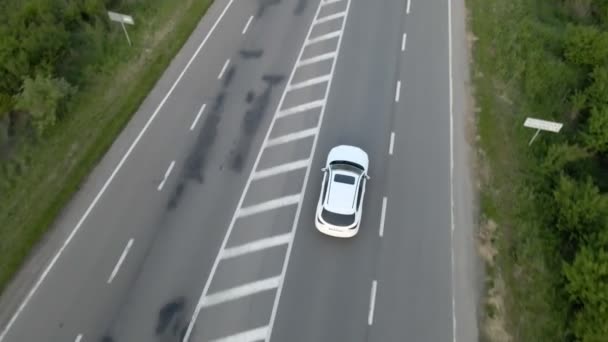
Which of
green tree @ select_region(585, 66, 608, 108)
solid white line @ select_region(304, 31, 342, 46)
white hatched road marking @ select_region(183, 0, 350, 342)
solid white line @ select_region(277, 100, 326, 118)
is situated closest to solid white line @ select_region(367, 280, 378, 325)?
white hatched road marking @ select_region(183, 0, 350, 342)

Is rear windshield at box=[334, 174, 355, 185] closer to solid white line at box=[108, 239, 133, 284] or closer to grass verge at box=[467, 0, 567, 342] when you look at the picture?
grass verge at box=[467, 0, 567, 342]

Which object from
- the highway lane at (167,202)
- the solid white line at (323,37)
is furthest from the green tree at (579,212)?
the solid white line at (323,37)

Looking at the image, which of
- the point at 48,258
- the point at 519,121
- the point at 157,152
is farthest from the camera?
the point at 519,121

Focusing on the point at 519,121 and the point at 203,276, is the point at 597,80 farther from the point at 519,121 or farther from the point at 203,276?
the point at 203,276

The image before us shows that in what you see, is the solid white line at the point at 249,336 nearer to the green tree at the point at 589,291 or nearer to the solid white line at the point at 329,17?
the green tree at the point at 589,291

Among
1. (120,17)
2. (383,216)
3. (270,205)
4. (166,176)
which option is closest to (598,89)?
(383,216)

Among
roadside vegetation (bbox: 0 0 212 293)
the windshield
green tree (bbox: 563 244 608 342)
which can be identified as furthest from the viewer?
roadside vegetation (bbox: 0 0 212 293)

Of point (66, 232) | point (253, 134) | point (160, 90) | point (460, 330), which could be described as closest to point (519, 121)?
point (460, 330)
